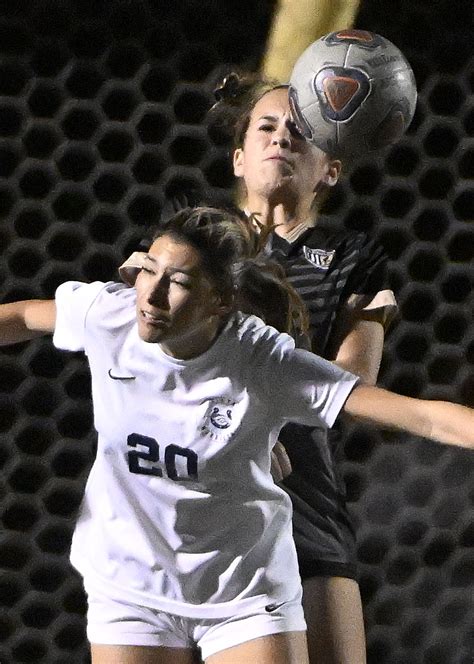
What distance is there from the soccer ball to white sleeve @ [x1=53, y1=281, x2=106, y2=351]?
8.7 inches

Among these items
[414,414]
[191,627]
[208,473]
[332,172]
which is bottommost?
[191,627]

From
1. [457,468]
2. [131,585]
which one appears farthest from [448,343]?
[131,585]

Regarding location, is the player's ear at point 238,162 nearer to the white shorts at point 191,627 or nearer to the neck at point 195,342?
the neck at point 195,342

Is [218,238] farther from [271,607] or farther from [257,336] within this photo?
[271,607]

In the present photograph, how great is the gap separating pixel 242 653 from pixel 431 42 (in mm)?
549

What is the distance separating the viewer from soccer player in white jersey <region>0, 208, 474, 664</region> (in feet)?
2.48

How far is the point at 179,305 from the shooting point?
0.76 m

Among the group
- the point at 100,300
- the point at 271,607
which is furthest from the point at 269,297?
the point at 271,607

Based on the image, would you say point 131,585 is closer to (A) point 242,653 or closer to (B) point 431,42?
(A) point 242,653

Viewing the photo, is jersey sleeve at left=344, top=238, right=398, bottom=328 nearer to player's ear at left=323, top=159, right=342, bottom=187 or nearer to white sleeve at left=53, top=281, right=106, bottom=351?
player's ear at left=323, top=159, right=342, bottom=187

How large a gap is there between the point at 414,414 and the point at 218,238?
21 centimetres

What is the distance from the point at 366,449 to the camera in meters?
0.86

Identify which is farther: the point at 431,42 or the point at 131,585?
the point at 431,42

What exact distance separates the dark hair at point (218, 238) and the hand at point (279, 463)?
0.42ft
